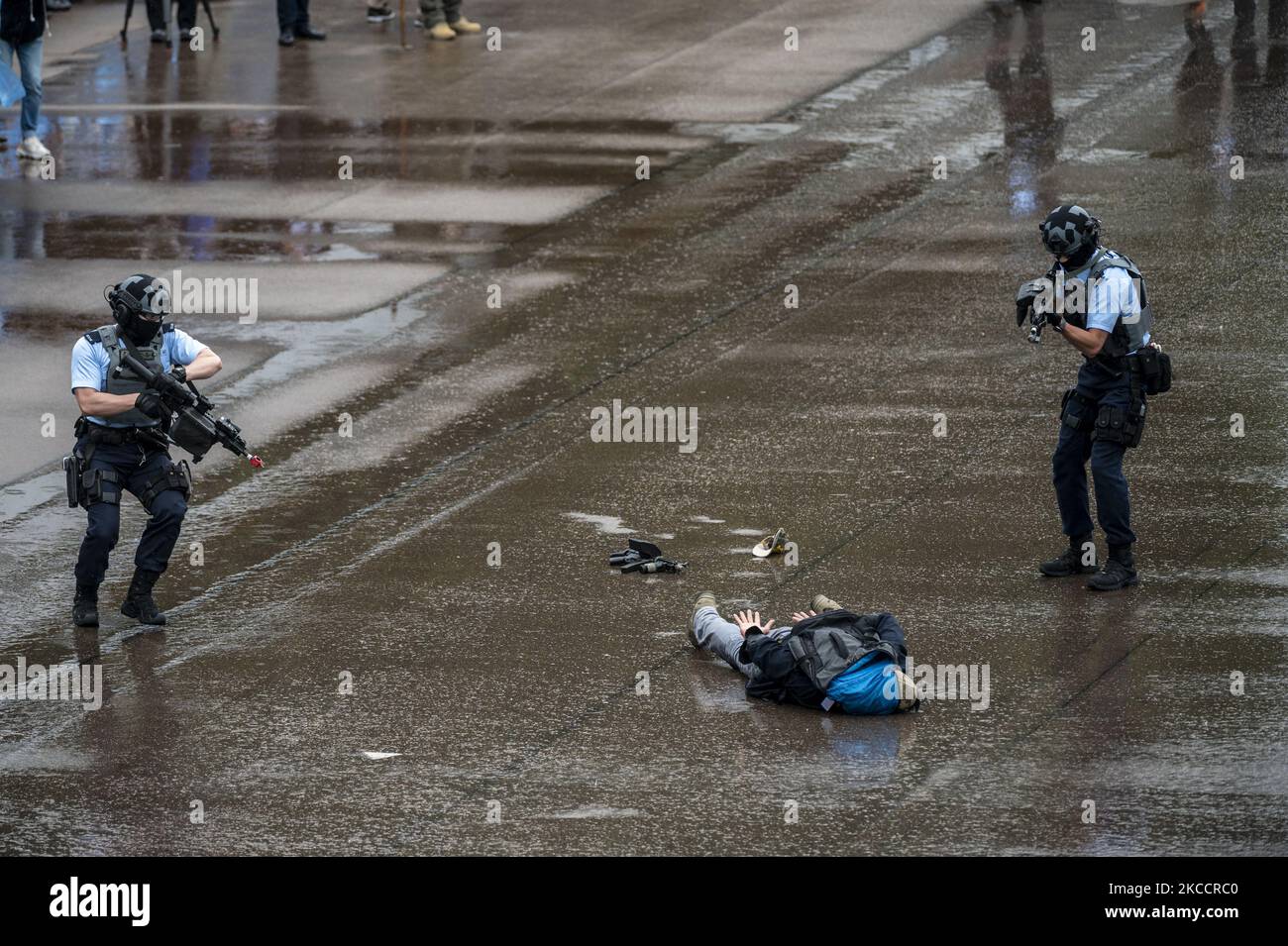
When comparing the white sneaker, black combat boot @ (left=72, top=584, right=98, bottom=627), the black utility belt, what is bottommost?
black combat boot @ (left=72, top=584, right=98, bottom=627)

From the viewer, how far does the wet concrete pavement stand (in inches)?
328

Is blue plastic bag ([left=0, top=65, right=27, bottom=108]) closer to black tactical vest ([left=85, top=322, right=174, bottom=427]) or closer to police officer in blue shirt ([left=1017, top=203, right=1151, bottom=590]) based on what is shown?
black tactical vest ([left=85, top=322, right=174, bottom=427])

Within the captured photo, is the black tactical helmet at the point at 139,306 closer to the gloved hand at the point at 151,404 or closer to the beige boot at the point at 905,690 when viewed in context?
the gloved hand at the point at 151,404

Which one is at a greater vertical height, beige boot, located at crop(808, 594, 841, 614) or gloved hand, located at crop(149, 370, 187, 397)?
gloved hand, located at crop(149, 370, 187, 397)

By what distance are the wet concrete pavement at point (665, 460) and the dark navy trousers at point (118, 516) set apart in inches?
14.9

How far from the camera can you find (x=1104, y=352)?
405 inches

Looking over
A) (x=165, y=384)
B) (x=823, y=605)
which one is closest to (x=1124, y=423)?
(x=823, y=605)

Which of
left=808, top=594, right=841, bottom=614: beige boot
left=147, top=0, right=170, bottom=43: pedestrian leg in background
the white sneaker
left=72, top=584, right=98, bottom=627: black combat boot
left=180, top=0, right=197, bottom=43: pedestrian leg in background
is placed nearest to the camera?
left=808, top=594, right=841, bottom=614: beige boot

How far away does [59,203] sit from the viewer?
18859 mm

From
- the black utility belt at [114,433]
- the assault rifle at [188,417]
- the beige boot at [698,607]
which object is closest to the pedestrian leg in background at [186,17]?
the assault rifle at [188,417]

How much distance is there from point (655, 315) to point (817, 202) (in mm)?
3235

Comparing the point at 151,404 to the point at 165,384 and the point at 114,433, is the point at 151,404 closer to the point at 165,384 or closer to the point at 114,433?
the point at 165,384

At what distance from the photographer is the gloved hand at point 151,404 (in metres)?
10.2

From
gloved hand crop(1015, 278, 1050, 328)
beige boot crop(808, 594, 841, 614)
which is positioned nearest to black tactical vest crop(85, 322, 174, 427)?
beige boot crop(808, 594, 841, 614)
